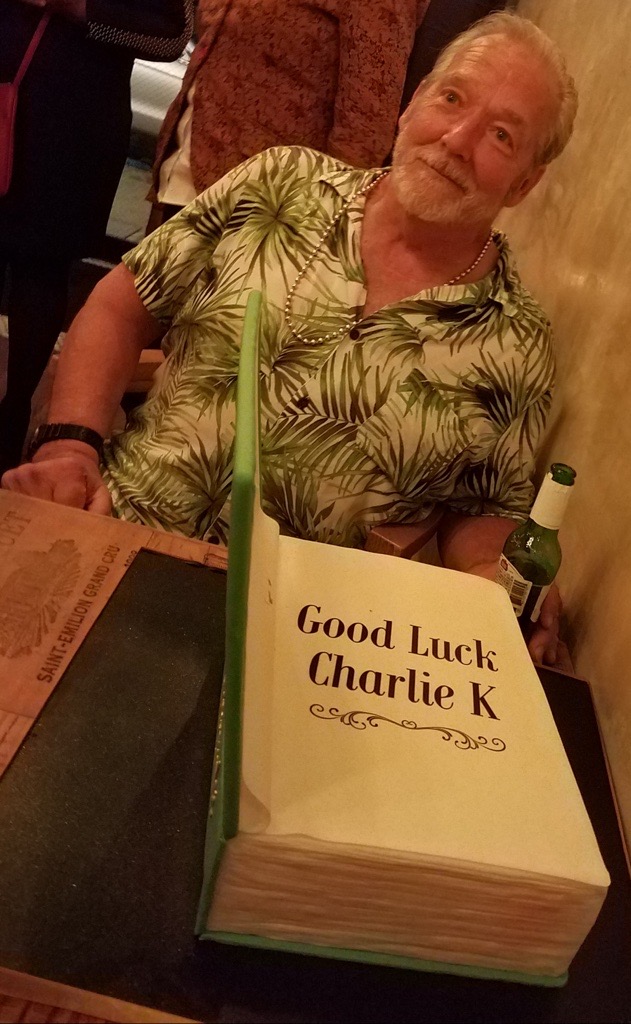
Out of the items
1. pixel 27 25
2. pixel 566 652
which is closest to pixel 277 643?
pixel 566 652

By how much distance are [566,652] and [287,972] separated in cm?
56

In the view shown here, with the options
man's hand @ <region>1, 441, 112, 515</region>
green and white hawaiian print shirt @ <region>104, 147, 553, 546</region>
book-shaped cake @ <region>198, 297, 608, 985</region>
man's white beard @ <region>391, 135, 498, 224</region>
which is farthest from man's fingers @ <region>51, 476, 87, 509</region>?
man's white beard @ <region>391, 135, 498, 224</region>

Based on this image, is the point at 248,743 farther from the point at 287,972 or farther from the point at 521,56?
the point at 521,56

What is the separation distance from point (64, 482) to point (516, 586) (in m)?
0.59

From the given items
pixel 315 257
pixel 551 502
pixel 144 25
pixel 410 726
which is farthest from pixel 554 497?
Answer: pixel 144 25

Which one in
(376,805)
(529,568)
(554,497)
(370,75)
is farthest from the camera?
(370,75)

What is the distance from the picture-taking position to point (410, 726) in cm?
56

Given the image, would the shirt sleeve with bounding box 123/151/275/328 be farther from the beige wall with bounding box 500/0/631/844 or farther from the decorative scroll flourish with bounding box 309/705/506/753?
the decorative scroll flourish with bounding box 309/705/506/753

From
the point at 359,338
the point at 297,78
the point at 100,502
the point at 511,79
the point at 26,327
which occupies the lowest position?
the point at 26,327

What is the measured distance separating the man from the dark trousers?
56 cm

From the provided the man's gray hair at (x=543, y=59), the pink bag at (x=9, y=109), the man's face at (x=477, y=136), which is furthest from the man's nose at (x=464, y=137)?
the pink bag at (x=9, y=109)

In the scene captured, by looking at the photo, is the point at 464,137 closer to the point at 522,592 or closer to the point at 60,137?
the point at 522,592

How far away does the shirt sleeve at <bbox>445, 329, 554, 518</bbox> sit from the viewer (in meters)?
1.13

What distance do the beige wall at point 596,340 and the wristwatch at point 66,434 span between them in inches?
26.2
